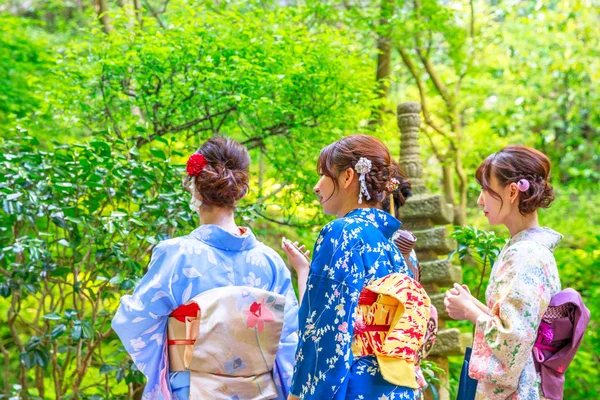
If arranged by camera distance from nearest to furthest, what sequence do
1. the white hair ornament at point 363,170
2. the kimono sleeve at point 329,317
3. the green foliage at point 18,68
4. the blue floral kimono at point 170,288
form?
the kimono sleeve at point 329,317
the white hair ornament at point 363,170
the blue floral kimono at point 170,288
the green foliage at point 18,68

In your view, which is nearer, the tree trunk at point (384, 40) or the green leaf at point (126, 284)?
the green leaf at point (126, 284)

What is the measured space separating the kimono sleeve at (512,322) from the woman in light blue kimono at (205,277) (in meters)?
0.82

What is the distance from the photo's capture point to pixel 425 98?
9.63 m

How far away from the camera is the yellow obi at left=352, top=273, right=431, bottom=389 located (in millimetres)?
2346

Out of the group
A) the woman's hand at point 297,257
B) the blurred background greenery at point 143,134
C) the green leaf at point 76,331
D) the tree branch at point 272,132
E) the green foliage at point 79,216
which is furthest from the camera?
the tree branch at point 272,132

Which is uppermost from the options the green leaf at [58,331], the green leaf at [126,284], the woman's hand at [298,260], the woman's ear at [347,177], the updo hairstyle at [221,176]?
the woman's ear at [347,177]

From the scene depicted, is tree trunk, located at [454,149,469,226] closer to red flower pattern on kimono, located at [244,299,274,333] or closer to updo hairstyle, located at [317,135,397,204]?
red flower pattern on kimono, located at [244,299,274,333]

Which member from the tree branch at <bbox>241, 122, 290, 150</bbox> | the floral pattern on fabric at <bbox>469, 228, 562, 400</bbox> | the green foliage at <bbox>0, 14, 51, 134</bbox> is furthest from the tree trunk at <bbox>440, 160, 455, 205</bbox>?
the floral pattern on fabric at <bbox>469, 228, 562, 400</bbox>

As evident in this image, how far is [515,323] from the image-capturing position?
2578 millimetres

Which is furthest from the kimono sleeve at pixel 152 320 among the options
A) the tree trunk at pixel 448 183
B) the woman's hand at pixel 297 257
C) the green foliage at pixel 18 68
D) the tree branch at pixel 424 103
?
the tree trunk at pixel 448 183

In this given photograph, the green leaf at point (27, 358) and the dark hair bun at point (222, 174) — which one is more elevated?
the dark hair bun at point (222, 174)

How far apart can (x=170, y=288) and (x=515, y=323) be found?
1.34 metres

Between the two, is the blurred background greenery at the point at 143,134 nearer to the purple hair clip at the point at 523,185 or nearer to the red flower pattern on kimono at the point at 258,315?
the red flower pattern on kimono at the point at 258,315

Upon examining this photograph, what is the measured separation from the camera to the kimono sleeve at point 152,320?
2.79m
